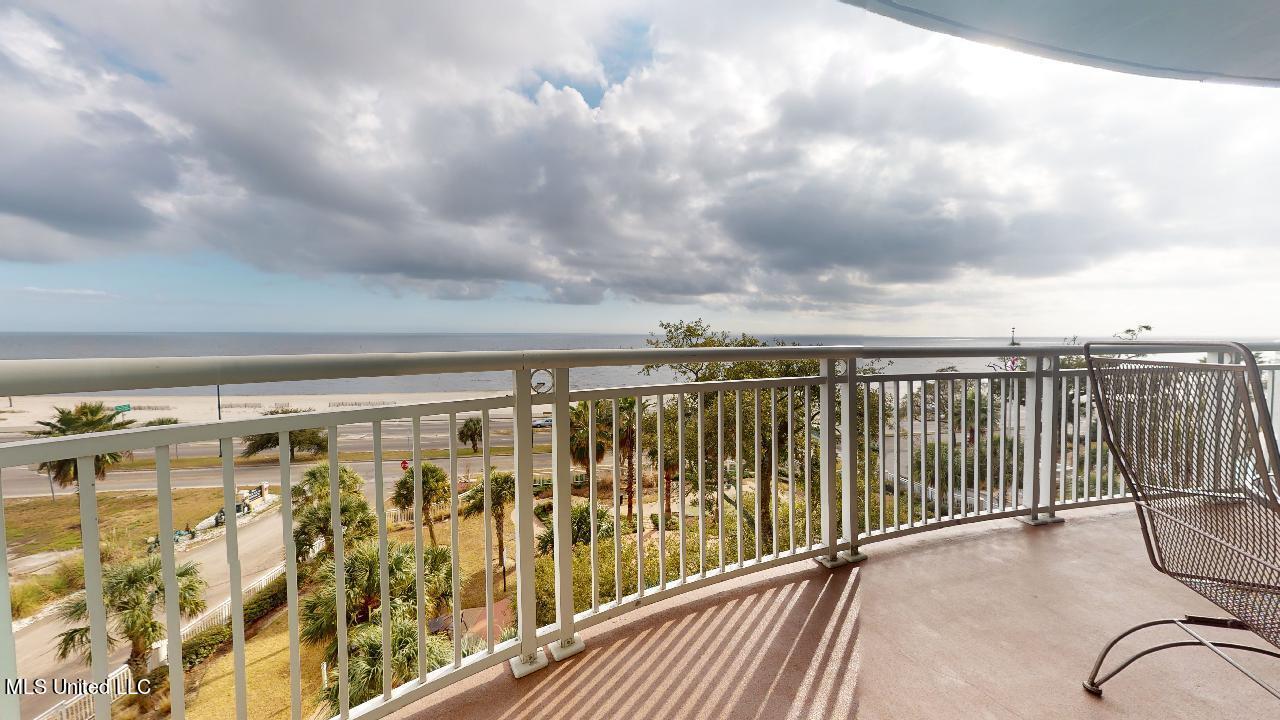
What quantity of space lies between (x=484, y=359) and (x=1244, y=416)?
1912 millimetres

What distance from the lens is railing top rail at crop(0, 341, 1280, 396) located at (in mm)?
780

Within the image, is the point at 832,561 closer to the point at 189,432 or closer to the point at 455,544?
the point at 455,544

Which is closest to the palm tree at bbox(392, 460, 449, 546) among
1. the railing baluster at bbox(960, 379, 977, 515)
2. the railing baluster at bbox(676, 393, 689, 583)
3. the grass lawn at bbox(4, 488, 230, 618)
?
the railing baluster at bbox(676, 393, 689, 583)

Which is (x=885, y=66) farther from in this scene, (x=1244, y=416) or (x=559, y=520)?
(x=559, y=520)

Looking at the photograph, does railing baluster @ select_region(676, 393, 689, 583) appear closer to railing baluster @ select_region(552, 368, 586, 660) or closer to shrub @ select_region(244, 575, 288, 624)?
railing baluster @ select_region(552, 368, 586, 660)

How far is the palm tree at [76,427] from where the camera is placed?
2.96 feet

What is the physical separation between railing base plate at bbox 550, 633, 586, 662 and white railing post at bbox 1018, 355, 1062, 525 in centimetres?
270

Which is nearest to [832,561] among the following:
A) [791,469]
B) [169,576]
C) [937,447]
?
[791,469]

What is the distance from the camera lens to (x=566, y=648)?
1719 mm

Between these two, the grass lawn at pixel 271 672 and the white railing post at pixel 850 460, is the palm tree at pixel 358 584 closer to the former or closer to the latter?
the grass lawn at pixel 271 672

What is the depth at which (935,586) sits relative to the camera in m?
2.14

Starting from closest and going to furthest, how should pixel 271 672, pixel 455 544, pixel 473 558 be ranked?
1. pixel 455 544
2. pixel 271 672
3. pixel 473 558

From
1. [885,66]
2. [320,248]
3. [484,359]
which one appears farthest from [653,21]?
[320,248]

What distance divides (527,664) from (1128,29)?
17.0 feet
